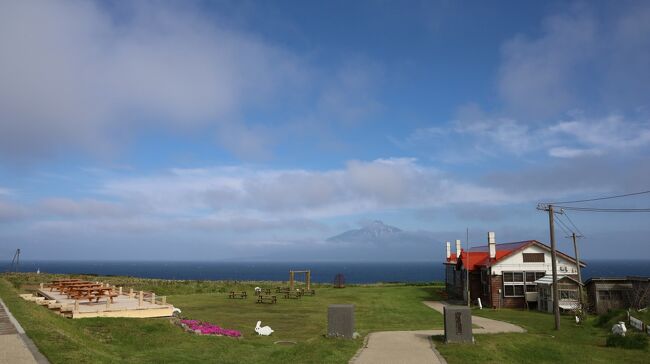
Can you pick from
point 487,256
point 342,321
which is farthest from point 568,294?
point 342,321

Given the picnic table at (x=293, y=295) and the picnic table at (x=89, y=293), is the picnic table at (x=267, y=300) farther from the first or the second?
the picnic table at (x=89, y=293)

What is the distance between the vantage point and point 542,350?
19766 millimetres

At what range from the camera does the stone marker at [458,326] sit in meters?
20.1

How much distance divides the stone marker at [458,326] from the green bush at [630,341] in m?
7.17

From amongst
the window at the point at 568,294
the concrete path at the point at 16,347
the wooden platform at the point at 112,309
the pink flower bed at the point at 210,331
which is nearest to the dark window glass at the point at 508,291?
the window at the point at 568,294

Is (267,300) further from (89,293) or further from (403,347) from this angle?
(403,347)

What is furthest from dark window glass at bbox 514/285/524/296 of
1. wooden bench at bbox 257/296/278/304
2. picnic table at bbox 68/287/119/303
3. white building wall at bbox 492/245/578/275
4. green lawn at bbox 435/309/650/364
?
picnic table at bbox 68/287/119/303

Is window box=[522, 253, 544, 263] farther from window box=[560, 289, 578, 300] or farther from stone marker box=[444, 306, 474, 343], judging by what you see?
stone marker box=[444, 306, 474, 343]

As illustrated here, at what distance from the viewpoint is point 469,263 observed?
43.9m

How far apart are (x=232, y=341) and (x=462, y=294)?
1161 inches

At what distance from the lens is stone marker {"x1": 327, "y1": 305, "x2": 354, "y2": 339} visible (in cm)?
2062

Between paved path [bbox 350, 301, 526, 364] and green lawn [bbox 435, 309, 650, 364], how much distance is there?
1.96 ft

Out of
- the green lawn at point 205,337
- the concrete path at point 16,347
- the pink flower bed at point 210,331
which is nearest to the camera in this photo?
the concrete path at point 16,347

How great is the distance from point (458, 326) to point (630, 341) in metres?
8.04
